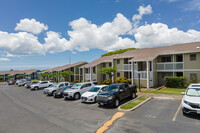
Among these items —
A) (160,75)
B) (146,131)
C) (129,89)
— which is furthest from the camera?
(160,75)

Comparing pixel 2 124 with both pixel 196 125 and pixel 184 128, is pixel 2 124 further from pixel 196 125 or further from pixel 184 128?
pixel 196 125

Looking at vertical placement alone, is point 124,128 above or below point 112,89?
below

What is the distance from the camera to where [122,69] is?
74.7 feet

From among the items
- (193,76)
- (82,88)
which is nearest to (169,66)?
(193,76)

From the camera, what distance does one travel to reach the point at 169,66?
61.1 ft

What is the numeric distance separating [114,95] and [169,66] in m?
12.8

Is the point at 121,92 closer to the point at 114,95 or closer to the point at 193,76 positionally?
the point at 114,95

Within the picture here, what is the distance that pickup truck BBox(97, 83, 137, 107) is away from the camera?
32.0 ft

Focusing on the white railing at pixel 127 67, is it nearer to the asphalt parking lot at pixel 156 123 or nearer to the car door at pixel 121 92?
the car door at pixel 121 92

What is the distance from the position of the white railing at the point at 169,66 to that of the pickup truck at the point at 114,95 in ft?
30.7

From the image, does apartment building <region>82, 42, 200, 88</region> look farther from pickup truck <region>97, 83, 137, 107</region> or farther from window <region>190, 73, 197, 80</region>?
pickup truck <region>97, 83, 137, 107</region>

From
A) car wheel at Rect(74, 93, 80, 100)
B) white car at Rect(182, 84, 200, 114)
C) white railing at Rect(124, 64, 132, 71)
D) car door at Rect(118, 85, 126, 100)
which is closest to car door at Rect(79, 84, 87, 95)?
car wheel at Rect(74, 93, 80, 100)

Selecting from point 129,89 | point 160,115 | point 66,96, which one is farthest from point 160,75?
point 66,96

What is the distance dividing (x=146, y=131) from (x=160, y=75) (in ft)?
53.0
